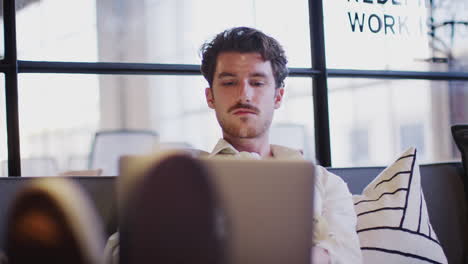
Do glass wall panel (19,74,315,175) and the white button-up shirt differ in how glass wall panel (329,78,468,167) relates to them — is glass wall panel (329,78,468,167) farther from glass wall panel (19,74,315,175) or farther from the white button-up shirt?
the white button-up shirt

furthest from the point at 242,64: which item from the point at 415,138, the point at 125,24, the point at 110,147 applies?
the point at 415,138

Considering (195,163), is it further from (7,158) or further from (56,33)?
(56,33)

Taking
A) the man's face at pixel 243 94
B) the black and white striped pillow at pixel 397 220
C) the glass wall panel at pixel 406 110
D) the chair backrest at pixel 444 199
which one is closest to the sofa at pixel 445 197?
the chair backrest at pixel 444 199

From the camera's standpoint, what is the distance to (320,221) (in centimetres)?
162

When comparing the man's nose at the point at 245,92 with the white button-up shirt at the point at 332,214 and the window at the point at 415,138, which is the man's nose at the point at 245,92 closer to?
the white button-up shirt at the point at 332,214

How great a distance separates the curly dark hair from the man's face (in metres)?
0.02

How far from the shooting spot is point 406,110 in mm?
3484

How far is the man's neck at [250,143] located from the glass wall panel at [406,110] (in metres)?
1.04

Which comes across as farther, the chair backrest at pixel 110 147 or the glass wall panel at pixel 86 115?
the chair backrest at pixel 110 147

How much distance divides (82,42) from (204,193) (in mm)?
1991

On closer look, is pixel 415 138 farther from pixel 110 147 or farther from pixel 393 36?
pixel 110 147

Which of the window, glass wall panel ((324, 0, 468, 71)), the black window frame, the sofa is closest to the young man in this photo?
the sofa

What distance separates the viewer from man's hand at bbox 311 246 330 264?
1439mm

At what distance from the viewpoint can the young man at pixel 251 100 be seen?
71.3 inches
